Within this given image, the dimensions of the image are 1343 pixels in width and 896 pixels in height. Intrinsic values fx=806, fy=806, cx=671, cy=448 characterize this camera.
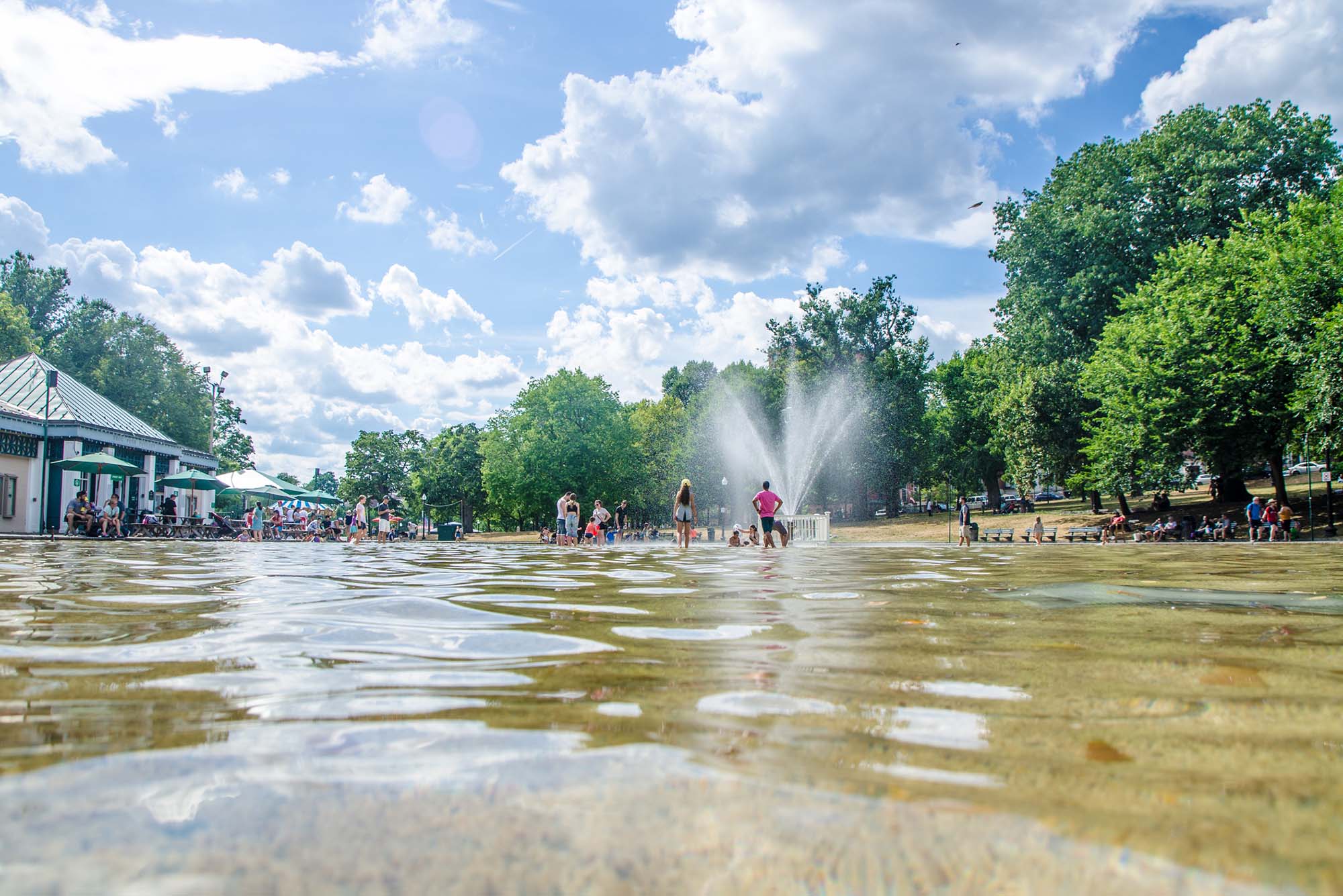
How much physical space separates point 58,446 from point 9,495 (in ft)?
9.61

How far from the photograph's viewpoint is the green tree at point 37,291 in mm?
67188

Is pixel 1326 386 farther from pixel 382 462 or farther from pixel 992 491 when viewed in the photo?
pixel 382 462

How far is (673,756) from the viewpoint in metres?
1.77

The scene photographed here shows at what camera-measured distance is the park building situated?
1337 inches

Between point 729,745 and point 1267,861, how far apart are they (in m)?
1.01

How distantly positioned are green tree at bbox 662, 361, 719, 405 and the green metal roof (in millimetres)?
50522

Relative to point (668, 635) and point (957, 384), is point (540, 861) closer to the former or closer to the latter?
point (668, 635)

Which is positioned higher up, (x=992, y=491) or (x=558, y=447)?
(x=558, y=447)

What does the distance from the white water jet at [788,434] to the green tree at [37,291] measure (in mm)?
56500

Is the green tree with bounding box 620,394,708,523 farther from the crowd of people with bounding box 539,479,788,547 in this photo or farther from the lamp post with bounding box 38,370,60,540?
the lamp post with bounding box 38,370,60,540

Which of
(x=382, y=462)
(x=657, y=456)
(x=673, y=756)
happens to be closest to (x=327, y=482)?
(x=382, y=462)

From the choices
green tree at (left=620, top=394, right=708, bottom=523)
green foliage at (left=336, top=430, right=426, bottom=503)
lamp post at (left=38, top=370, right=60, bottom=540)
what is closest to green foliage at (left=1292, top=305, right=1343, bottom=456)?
green tree at (left=620, top=394, right=708, bottom=523)

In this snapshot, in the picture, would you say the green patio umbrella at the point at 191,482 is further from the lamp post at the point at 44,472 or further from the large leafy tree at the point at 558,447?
the large leafy tree at the point at 558,447

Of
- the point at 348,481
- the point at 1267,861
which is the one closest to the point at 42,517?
the point at 1267,861
